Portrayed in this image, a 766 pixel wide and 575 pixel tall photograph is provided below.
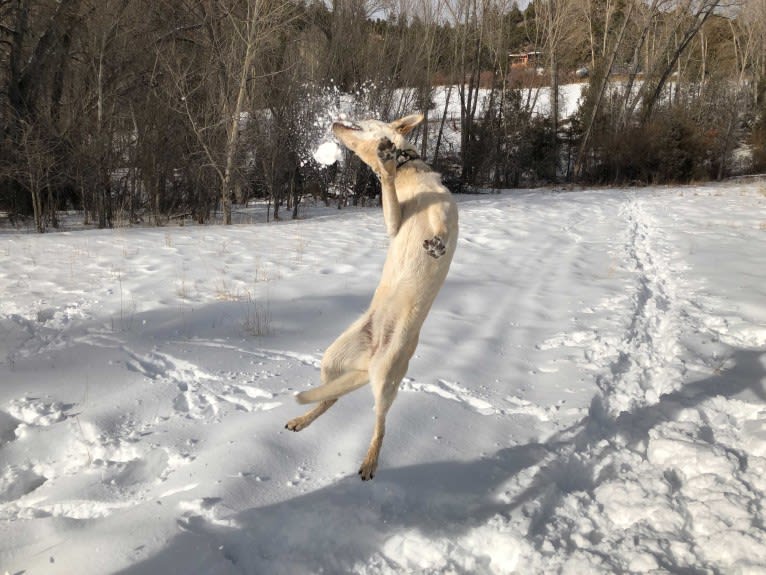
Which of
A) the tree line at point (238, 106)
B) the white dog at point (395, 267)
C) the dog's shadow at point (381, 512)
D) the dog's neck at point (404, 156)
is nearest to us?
the dog's shadow at point (381, 512)

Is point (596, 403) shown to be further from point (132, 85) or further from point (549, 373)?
point (132, 85)

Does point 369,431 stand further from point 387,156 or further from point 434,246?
point 387,156

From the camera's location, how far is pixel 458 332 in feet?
18.5

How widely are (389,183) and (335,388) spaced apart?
3.35 feet

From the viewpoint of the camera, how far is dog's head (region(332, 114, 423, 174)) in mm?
2557

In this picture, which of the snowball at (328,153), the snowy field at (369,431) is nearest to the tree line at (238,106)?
the snowy field at (369,431)

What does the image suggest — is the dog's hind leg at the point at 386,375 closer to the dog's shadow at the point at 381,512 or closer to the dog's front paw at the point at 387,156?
the dog's shadow at the point at 381,512

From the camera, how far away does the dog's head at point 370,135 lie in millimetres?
2557

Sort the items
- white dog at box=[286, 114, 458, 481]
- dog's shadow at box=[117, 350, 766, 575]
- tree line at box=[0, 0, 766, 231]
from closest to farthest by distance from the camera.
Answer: dog's shadow at box=[117, 350, 766, 575] < white dog at box=[286, 114, 458, 481] < tree line at box=[0, 0, 766, 231]

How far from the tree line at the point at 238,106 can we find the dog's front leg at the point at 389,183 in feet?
42.6

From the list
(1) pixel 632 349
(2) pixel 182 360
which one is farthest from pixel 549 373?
(2) pixel 182 360

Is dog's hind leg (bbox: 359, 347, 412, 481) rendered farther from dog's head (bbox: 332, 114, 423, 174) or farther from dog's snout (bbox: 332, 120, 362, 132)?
dog's snout (bbox: 332, 120, 362, 132)

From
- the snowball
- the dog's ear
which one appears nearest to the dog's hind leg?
the snowball

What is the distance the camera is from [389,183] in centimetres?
246
